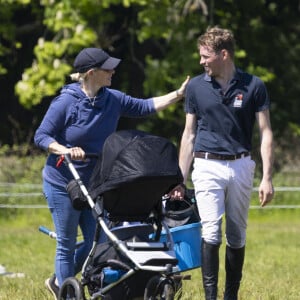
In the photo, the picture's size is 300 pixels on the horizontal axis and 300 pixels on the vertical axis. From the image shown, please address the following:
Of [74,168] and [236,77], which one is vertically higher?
[236,77]

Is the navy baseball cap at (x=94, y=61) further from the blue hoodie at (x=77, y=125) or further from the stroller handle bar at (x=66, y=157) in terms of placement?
Result: the stroller handle bar at (x=66, y=157)

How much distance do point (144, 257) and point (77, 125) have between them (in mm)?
1178

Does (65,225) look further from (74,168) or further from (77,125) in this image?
(77,125)

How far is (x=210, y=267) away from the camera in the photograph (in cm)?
771

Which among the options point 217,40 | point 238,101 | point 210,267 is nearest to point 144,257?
point 210,267

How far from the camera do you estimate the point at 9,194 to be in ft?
54.0

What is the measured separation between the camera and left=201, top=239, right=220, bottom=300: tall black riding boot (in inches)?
303

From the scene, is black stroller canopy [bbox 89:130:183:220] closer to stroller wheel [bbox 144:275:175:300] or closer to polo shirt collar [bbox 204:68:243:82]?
stroller wheel [bbox 144:275:175:300]

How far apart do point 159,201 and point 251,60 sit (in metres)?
15.4

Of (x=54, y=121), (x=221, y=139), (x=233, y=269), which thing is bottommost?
(x=233, y=269)

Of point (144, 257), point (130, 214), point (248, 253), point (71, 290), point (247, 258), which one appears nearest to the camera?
point (144, 257)

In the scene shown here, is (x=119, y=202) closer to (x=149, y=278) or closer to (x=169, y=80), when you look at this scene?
(x=149, y=278)

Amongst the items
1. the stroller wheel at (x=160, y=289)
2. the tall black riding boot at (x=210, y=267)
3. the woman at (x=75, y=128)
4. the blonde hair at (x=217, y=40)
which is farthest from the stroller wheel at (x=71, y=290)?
the blonde hair at (x=217, y=40)

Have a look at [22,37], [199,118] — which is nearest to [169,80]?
[22,37]
